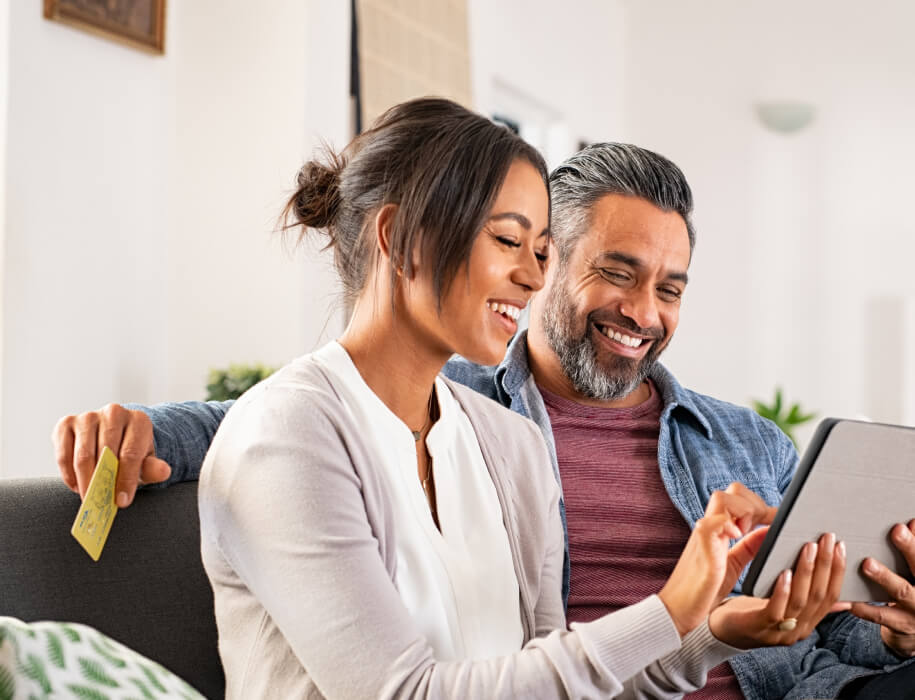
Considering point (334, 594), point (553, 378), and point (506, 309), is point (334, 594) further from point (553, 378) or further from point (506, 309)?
point (553, 378)

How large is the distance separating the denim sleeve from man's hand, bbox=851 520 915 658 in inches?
34.2

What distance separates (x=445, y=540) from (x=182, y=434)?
387mm

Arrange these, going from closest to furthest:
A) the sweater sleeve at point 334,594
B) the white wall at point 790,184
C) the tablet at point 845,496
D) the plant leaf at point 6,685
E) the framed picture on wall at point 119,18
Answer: the plant leaf at point 6,685 < the sweater sleeve at point 334,594 < the tablet at point 845,496 < the framed picture on wall at point 119,18 < the white wall at point 790,184

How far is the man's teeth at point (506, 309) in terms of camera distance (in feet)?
4.16

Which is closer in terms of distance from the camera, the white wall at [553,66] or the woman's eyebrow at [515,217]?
the woman's eyebrow at [515,217]

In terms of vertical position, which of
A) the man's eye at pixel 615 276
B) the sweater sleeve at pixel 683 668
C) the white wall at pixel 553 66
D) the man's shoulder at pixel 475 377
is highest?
the white wall at pixel 553 66

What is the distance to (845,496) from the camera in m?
1.23

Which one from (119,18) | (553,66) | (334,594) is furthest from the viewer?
(553,66)

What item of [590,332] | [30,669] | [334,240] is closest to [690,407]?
[590,332]

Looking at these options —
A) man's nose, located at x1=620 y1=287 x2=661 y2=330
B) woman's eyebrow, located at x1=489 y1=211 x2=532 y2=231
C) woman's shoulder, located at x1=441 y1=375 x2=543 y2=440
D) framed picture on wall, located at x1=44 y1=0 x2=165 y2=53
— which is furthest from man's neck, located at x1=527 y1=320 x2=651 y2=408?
framed picture on wall, located at x1=44 y1=0 x2=165 y2=53

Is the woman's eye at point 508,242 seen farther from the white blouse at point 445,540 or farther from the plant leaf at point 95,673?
the plant leaf at point 95,673

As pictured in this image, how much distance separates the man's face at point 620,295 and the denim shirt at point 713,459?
93 millimetres

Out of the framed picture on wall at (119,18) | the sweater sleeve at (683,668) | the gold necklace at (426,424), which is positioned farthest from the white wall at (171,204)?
the sweater sleeve at (683,668)

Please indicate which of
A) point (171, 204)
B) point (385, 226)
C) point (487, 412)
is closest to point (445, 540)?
point (487, 412)
